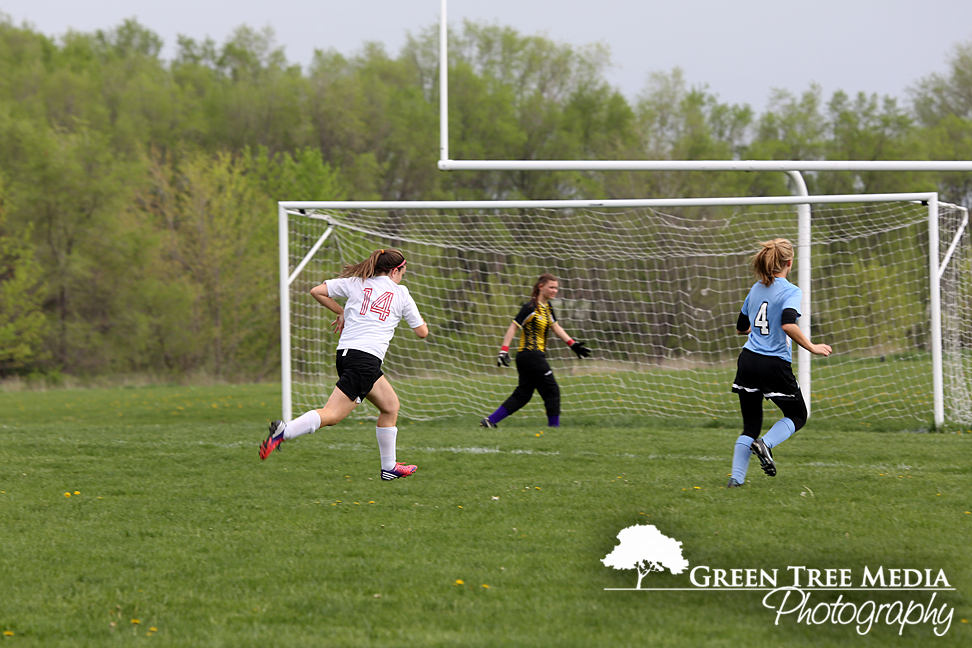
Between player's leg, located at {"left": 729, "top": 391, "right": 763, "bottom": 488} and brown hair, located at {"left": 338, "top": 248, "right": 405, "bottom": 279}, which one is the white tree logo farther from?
brown hair, located at {"left": 338, "top": 248, "right": 405, "bottom": 279}

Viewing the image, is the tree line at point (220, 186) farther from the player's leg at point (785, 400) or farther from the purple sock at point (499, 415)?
the player's leg at point (785, 400)

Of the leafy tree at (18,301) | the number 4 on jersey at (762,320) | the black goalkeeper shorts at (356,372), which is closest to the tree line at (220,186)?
the leafy tree at (18,301)

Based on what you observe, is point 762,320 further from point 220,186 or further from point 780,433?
point 220,186

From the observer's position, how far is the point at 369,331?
641 centimetres

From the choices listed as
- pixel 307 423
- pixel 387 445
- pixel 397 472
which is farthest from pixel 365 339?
pixel 397 472

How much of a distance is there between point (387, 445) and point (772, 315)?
2.98 metres

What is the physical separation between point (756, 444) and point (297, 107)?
33420mm

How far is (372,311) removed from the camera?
644 cm

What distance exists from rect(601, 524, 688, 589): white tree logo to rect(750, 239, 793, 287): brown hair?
251 cm

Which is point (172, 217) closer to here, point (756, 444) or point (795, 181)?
point (795, 181)

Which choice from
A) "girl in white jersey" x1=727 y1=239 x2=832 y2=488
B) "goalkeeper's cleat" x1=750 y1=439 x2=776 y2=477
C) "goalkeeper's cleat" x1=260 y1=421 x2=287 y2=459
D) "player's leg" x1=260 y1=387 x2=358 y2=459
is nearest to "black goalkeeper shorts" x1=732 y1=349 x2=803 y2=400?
"girl in white jersey" x1=727 y1=239 x2=832 y2=488

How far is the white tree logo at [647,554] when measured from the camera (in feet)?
13.6

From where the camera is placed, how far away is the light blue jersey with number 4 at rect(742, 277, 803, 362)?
6.11m

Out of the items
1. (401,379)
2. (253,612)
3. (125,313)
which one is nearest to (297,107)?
(125,313)
